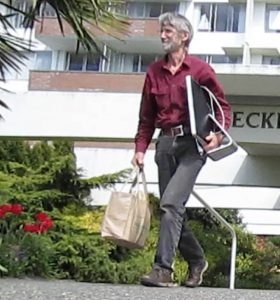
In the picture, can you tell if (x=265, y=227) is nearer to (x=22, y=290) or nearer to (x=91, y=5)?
(x=91, y=5)

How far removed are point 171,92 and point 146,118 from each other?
302 mm

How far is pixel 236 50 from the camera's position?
39375mm

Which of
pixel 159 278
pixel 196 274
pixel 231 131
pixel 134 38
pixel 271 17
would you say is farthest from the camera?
pixel 271 17

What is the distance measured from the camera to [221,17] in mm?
40250

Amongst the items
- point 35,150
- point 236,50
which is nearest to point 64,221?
point 35,150

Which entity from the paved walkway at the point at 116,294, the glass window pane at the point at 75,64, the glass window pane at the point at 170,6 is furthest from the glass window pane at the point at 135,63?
the paved walkway at the point at 116,294

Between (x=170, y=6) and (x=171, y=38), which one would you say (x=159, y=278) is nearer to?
(x=171, y=38)

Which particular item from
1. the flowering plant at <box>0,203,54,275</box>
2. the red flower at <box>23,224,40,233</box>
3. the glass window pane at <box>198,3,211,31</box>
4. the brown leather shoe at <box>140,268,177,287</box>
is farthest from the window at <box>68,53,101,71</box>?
the brown leather shoe at <box>140,268,177,287</box>

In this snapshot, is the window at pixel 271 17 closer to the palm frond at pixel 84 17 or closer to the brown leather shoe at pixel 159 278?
the palm frond at pixel 84 17

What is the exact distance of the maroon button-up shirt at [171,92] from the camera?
4.77 metres

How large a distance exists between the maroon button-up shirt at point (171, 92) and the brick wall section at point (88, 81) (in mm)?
25077

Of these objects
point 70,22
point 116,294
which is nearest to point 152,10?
point 70,22

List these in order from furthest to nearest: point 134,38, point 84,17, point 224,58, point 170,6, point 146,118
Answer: point 170,6, point 224,58, point 134,38, point 84,17, point 146,118

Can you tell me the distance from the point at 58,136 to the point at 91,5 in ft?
8.99
